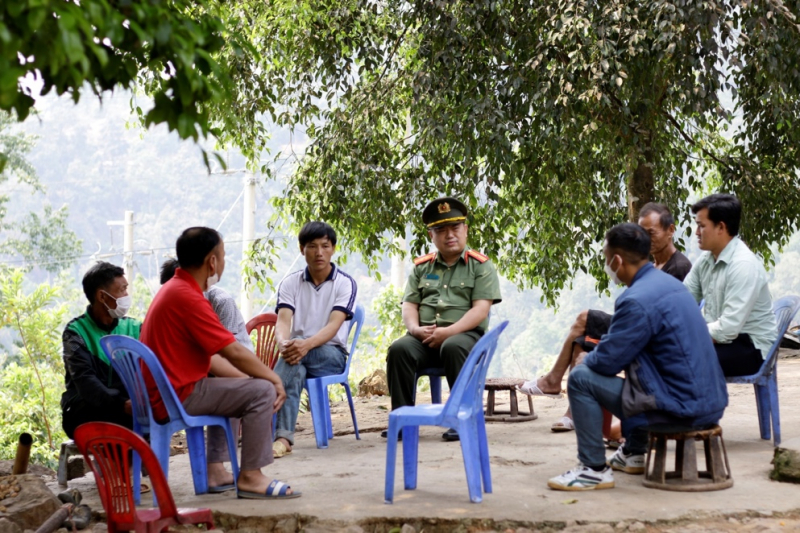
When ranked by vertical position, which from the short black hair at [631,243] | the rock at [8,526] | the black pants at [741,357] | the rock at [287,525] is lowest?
the rock at [287,525]

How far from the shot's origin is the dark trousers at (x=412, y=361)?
564 centimetres

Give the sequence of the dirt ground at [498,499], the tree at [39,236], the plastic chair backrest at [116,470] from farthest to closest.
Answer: the tree at [39,236] < the dirt ground at [498,499] < the plastic chair backrest at [116,470]

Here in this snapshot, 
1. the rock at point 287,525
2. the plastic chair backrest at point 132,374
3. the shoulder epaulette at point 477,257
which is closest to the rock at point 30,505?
the plastic chair backrest at point 132,374

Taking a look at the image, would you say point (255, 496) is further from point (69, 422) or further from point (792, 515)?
point (792, 515)

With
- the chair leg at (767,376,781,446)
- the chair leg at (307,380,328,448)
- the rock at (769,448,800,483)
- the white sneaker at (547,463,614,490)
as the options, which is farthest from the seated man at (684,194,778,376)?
the chair leg at (307,380,328,448)

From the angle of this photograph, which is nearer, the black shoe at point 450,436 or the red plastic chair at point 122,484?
the red plastic chair at point 122,484

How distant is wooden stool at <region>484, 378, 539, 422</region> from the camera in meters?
6.45

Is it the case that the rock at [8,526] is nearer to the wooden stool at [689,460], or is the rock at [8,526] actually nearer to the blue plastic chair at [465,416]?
the blue plastic chair at [465,416]

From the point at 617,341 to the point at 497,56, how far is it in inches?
149

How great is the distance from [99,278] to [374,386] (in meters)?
4.92

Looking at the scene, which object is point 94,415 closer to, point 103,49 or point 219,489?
point 219,489

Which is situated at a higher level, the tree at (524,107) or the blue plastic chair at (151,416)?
the tree at (524,107)

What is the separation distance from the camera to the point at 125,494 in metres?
3.89

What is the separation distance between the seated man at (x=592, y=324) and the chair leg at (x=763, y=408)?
874 mm
